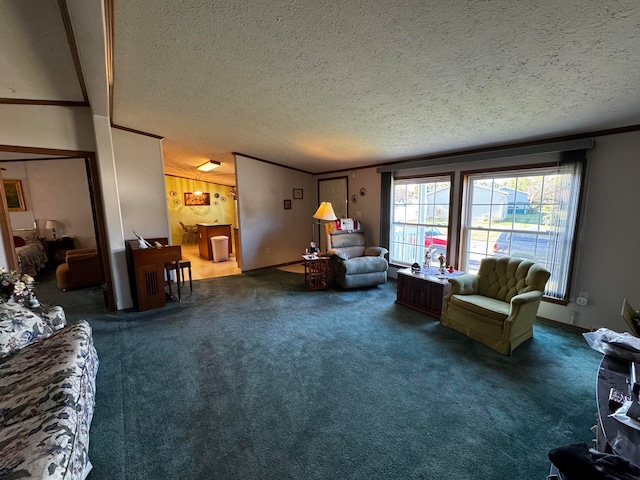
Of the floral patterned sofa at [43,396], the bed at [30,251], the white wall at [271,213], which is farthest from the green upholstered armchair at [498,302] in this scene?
the bed at [30,251]

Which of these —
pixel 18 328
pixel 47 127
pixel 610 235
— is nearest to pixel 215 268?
pixel 47 127

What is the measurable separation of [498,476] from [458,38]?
101 inches

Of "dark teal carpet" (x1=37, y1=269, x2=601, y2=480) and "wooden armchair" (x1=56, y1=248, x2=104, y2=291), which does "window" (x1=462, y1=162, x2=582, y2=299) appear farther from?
"wooden armchair" (x1=56, y1=248, x2=104, y2=291)

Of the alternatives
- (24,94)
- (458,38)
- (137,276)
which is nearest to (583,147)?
(458,38)

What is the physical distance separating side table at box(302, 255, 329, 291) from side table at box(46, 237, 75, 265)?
230 inches

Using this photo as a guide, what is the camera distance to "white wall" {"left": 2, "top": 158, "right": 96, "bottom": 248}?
602 cm

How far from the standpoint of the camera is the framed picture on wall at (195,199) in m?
9.45

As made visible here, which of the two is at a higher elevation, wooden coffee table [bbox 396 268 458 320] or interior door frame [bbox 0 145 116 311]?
interior door frame [bbox 0 145 116 311]

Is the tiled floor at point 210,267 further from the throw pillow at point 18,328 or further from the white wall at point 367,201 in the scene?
the throw pillow at point 18,328

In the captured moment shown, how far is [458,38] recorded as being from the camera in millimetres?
1698

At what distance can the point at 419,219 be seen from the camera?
477cm

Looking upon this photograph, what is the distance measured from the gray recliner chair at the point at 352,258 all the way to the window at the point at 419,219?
1.43 feet

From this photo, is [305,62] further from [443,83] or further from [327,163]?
[327,163]

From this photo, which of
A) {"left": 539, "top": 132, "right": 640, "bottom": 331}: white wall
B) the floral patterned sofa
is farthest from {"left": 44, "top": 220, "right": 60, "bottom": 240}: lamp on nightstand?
{"left": 539, "top": 132, "right": 640, "bottom": 331}: white wall
